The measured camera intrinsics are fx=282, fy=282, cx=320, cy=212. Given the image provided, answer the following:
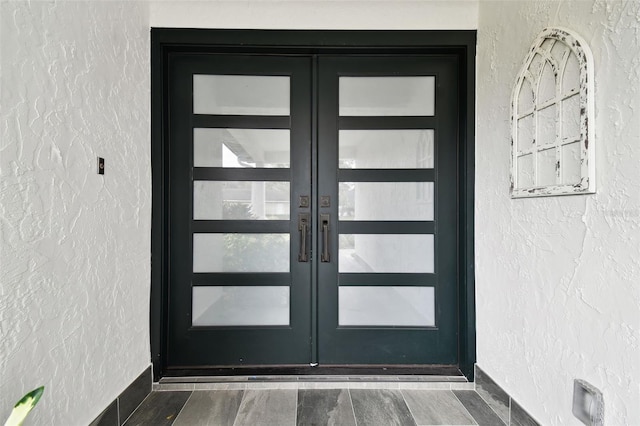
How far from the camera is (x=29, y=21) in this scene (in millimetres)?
973

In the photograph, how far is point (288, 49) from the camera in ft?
5.66

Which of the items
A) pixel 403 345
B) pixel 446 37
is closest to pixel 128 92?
pixel 446 37

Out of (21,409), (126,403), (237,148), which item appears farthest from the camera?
(237,148)

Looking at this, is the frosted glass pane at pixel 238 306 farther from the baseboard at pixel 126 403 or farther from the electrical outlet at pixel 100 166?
the electrical outlet at pixel 100 166

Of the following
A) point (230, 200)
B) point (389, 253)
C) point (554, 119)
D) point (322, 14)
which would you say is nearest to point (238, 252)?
point (230, 200)

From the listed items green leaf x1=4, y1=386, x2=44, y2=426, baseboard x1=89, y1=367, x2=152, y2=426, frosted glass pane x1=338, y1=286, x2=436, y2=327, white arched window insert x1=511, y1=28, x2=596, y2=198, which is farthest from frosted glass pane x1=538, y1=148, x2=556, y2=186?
baseboard x1=89, y1=367, x2=152, y2=426

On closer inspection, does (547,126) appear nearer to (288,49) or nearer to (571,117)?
(571,117)

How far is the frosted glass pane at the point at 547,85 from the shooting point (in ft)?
3.90

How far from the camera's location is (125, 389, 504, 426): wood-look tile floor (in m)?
1.40

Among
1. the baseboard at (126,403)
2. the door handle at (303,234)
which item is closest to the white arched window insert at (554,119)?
the door handle at (303,234)

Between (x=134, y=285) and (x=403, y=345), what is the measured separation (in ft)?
5.28

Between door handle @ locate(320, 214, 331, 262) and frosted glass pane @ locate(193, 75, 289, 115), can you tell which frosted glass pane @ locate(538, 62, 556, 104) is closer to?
door handle @ locate(320, 214, 331, 262)

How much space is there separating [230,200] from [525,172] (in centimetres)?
159

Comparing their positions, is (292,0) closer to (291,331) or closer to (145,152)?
(145,152)
